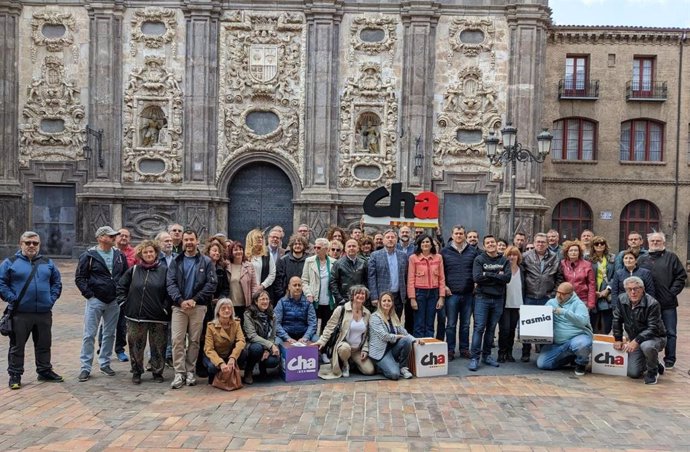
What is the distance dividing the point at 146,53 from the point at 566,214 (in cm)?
2031

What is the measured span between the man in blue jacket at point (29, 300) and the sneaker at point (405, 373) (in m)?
4.80

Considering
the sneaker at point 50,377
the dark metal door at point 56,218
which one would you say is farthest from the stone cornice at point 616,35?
the sneaker at point 50,377

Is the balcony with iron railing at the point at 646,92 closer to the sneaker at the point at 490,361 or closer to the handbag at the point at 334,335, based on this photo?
the sneaker at the point at 490,361

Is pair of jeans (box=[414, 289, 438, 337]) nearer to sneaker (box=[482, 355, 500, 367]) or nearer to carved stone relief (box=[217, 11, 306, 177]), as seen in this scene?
sneaker (box=[482, 355, 500, 367])

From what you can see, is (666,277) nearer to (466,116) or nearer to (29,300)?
(29,300)

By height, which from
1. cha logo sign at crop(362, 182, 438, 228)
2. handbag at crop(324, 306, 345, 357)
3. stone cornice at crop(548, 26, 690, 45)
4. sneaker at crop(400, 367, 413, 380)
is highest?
stone cornice at crop(548, 26, 690, 45)

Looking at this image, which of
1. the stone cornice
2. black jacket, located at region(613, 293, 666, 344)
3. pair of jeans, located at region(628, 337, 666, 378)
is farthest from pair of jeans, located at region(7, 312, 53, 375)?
the stone cornice

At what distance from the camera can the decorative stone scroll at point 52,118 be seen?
2584 centimetres

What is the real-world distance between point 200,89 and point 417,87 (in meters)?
8.82

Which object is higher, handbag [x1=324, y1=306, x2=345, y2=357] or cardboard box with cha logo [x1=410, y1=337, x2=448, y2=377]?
handbag [x1=324, y1=306, x2=345, y2=357]

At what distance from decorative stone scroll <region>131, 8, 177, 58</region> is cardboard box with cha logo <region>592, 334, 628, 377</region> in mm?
21411

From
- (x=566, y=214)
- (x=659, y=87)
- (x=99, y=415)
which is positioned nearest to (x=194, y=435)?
(x=99, y=415)

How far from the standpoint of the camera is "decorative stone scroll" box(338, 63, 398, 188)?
84.8ft

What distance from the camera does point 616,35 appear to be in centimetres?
2978
